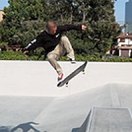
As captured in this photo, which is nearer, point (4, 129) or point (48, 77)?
point (4, 129)

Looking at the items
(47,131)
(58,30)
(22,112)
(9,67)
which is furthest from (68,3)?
(58,30)

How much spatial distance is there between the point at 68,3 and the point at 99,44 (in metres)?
3.73

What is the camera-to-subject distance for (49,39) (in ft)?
11.5

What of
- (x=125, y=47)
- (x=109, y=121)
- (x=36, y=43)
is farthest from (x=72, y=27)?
(x=125, y=47)

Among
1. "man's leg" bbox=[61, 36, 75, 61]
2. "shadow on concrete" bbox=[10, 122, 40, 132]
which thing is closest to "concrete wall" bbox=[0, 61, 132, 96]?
"shadow on concrete" bbox=[10, 122, 40, 132]

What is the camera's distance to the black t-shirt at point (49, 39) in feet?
Result: 11.2

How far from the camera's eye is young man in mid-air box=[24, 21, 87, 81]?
3.38m

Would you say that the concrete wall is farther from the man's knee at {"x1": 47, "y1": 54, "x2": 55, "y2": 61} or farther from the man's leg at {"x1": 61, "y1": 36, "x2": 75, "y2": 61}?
the man's knee at {"x1": 47, "y1": 54, "x2": 55, "y2": 61}

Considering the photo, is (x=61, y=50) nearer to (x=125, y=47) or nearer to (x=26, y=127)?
(x=26, y=127)

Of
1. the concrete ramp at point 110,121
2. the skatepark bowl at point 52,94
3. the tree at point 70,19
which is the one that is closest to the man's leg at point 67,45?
the concrete ramp at point 110,121

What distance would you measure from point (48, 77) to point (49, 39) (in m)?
A: 8.29

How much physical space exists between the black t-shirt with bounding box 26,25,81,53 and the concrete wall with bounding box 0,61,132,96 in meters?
8.04

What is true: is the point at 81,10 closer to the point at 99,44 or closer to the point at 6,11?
the point at 99,44

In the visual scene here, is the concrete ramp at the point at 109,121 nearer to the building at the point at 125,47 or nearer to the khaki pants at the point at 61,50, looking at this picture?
the khaki pants at the point at 61,50
